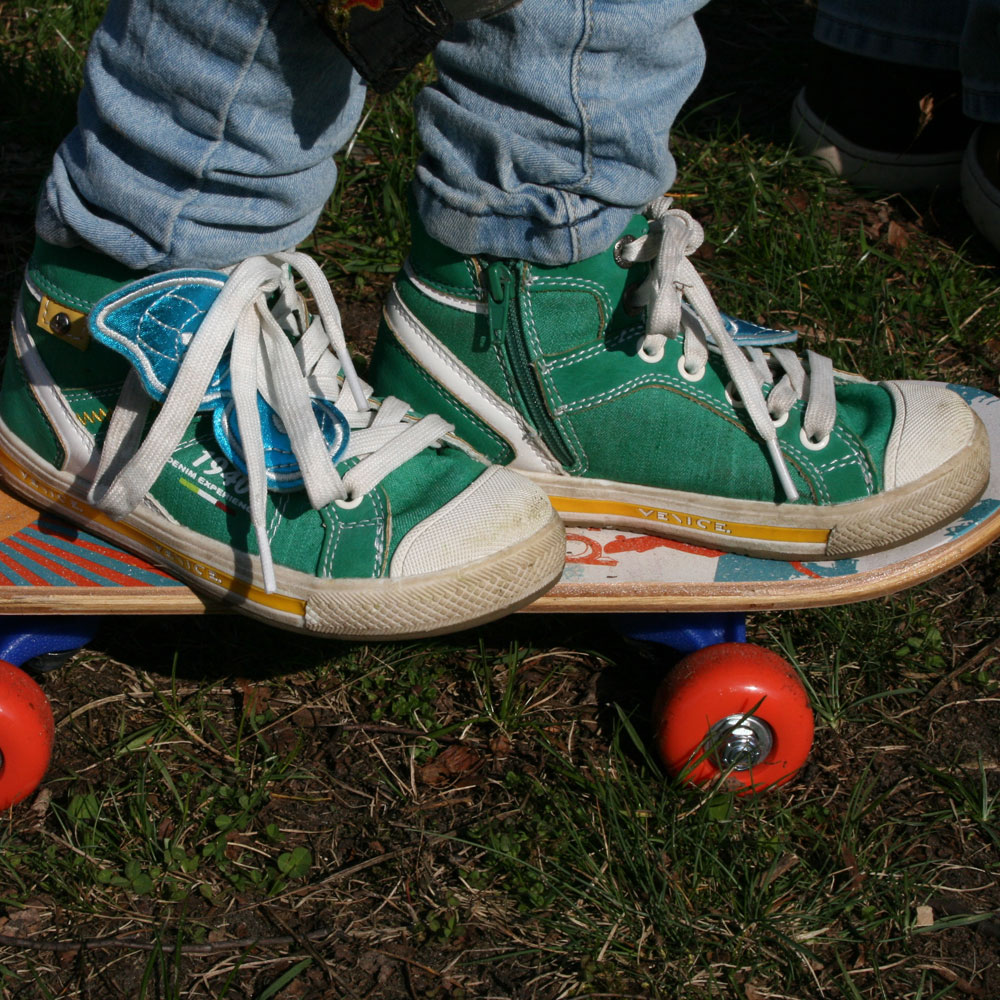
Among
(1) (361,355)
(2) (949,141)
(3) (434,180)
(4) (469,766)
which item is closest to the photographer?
(3) (434,180)

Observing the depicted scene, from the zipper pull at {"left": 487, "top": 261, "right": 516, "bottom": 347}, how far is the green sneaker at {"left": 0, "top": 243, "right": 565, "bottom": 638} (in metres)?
0.18

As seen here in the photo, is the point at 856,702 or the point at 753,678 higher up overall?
the point at 753,678

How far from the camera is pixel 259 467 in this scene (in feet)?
4.62

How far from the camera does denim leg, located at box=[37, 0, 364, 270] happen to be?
1180 millimetres

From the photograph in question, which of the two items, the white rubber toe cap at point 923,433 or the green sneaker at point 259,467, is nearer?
the green sneaker at point 259,467

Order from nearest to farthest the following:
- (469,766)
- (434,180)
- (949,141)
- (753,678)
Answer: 1. (434,180)
2. (753,678)
3. (469,766)
4. (949,141)

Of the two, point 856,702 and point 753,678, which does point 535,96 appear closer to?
point 753,678

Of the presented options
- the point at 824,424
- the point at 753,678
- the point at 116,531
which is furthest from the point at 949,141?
the point at 116,531

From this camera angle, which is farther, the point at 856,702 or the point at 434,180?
the point at 856,702

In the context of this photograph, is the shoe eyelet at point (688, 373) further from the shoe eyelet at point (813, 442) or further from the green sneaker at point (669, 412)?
the shoe eyelet at point (813, 442)

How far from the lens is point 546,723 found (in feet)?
5.79

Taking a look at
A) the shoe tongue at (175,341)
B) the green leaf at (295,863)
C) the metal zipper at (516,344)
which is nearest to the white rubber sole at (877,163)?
the metal zipper at (516,344)

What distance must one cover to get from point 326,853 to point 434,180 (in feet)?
3.22

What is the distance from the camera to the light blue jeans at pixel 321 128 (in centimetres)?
120
